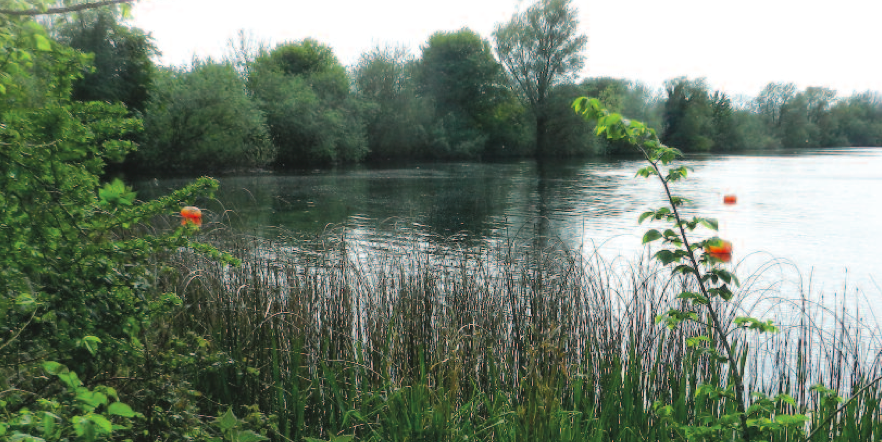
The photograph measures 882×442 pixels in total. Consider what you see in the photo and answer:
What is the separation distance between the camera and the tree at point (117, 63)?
26938 millimetres

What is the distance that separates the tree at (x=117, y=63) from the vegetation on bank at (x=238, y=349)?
26302 millimetres

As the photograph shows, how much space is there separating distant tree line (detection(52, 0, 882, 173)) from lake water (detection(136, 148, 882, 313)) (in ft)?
17.7

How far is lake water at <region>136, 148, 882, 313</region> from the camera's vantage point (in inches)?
374

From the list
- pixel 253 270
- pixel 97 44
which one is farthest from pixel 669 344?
pixel 97 44

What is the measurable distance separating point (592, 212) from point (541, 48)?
35948 mm

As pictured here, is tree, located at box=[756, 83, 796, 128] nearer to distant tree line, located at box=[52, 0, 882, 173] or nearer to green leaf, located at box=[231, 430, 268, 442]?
distant tree line, located at box=[52, 0, 882, 173]

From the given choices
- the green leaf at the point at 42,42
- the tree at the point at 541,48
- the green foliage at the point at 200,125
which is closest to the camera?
the green leaf at the point at 42,42

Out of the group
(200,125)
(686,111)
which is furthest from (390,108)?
(686,111)

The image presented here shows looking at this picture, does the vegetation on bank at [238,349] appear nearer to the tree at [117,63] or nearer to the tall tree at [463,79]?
the tree at [117,63]

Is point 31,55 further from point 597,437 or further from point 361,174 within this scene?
point 361,174

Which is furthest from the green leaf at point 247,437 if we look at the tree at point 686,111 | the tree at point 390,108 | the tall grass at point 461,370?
the tree at point 686,111

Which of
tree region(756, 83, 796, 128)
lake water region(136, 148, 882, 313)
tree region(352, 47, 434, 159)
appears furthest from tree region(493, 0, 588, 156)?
tree region(756, 83, 796, 128)

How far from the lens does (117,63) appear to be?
93.2 ft

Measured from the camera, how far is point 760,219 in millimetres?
15047
